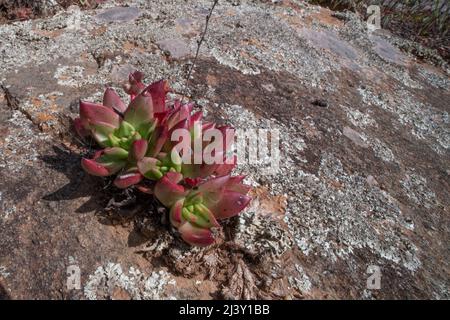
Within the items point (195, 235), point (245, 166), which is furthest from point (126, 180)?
point (245, 166)

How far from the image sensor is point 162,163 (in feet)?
6.45

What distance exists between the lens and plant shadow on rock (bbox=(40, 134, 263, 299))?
186 centimetres

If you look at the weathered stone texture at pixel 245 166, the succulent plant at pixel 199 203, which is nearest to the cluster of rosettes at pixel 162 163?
the succulent plant at pixel 199 203

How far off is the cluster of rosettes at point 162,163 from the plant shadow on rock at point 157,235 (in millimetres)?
89

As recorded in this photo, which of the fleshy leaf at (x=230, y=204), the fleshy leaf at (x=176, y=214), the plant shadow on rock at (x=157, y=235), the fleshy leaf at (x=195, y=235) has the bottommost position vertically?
the plant shadow on rock at (x=157, y=235)

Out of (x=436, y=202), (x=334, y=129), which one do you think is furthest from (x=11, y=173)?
(x=436, y=202)

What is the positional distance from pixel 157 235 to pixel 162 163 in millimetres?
331

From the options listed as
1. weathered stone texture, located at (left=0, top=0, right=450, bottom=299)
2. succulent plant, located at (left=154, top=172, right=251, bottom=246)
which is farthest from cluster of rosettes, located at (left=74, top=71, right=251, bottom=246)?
weathered stone texture, located at (left=0, top=0, right=450, bottom=299)

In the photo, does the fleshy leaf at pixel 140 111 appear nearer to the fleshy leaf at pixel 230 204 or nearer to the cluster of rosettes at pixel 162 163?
the cluster of rosettes at pixel 162 163

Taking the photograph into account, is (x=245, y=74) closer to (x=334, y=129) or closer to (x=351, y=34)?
(x=334, y=129)

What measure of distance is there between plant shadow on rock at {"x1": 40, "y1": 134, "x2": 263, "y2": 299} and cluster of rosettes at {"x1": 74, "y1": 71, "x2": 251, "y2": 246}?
0.09 m

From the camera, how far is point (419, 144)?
313cm

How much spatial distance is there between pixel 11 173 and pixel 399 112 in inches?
111

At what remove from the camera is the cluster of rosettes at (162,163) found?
184 centimetres
